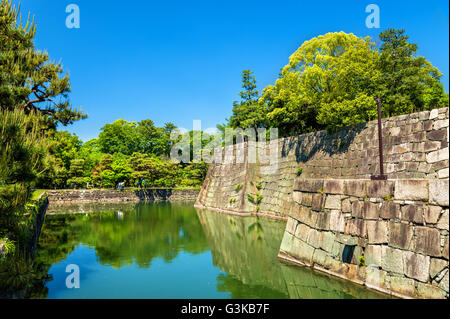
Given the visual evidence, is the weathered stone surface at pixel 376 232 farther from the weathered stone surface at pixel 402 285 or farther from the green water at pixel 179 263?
the green water at pixel 179 263

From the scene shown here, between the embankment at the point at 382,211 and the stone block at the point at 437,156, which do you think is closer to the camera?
the embankment at the point at 382,211

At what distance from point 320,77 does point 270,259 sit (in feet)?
37.5

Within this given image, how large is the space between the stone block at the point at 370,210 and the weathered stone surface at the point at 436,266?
1244 millimetres

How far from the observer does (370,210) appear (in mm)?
5828

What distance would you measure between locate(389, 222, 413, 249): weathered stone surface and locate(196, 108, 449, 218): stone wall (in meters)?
4.39

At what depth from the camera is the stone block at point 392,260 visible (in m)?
5.13

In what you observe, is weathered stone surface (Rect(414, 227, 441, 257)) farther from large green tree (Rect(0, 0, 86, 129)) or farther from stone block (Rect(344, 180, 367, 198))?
large green tree (Rect(0, 0, 86, 129))

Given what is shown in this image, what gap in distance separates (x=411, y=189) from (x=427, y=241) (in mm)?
A: 892

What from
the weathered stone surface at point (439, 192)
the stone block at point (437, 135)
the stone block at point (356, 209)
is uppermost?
the stone block at point (437, 135)

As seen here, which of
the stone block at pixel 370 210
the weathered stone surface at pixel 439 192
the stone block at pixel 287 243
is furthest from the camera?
the stone block at pixel 287 243

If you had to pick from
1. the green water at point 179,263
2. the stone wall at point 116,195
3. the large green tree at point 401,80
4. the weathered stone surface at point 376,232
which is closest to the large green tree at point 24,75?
the green water at point 179,263

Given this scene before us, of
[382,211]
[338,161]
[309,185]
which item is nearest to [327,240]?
[309,185]

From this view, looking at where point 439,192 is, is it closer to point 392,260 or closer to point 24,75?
point 392,260

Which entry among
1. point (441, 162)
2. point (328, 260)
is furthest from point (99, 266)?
point (441, 162)
